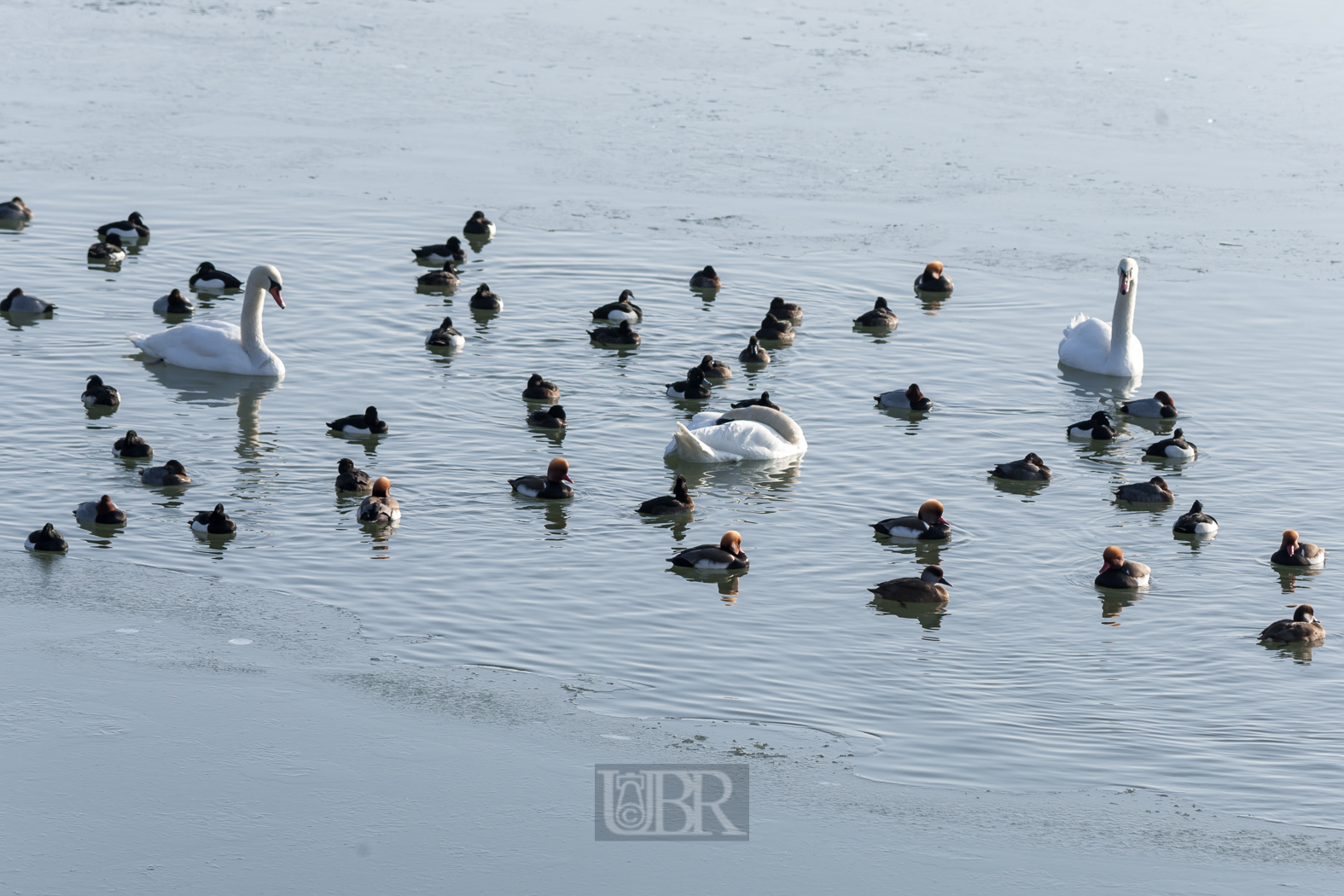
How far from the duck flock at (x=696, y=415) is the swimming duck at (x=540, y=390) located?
0.06ft

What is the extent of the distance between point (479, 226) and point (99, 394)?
346 inches

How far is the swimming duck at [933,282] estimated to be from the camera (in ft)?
83.9

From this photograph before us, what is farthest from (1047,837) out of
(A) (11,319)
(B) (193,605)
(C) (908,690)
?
(A) (11,319)

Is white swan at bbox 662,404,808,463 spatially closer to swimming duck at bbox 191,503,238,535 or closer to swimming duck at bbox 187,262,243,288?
swimming duck at bbox 191,503,238,535

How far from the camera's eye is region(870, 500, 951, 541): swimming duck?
55.0 ft

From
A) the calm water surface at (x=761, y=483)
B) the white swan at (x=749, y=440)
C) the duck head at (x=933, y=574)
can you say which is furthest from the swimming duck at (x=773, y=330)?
the duck head at (x=933, y=574)

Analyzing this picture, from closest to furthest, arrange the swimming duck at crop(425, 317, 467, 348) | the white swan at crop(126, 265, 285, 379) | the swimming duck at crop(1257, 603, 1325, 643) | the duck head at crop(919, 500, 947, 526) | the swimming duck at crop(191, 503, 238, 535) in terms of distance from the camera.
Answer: the swimming duck at crop(1257, 603, 1325, 643), the swimming duck at crop(191, 503, 238, 535), the duck head at crop(919, 500, 947, 526), the white swan at crop(126, 265, 285, 379), the swimming duck at crop(425, 317, 467, 348)

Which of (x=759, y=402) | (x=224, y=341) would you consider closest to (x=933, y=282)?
(x=759, y=402)

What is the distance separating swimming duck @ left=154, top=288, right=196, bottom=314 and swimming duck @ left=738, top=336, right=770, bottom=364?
25.3 feet

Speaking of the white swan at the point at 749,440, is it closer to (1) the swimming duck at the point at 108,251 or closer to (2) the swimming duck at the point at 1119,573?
(2) the swimming duck at the point at 1119,573

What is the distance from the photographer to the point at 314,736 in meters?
12.2

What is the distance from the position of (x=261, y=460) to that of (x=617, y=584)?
5.08 meters

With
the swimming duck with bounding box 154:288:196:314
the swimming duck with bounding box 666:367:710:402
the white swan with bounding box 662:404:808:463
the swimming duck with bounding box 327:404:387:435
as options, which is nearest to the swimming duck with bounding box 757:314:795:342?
the swimming duck with bounding box 666:367:710:402

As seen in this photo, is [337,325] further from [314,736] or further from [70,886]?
[70,886]
